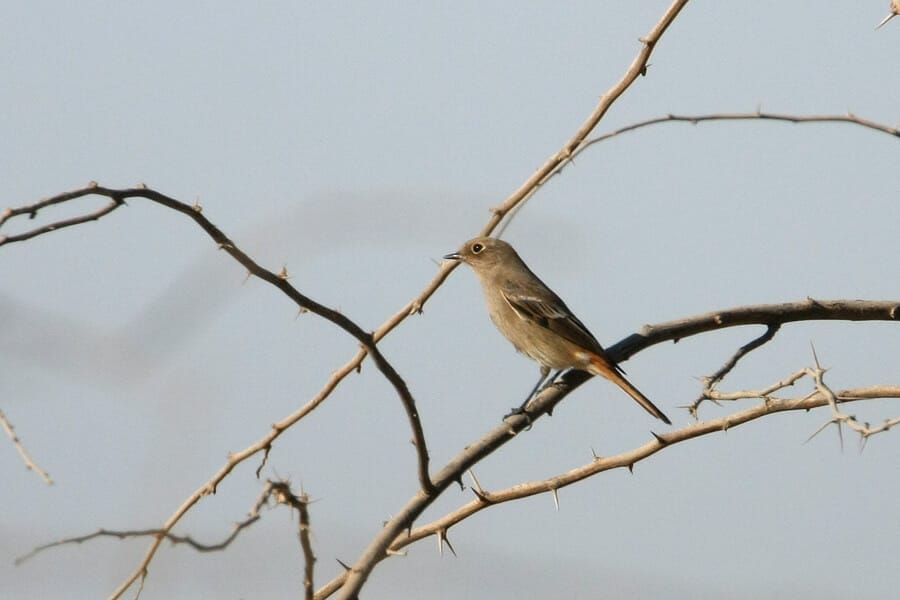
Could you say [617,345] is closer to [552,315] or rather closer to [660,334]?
[660,334]

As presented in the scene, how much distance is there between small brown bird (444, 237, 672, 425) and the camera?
7.55 m

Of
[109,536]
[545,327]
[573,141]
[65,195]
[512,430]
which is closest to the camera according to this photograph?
[109,536]

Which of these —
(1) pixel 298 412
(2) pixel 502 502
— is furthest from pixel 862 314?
(1) pixel 298 412

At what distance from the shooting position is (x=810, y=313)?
528 centimetres

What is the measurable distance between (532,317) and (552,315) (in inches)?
6.5

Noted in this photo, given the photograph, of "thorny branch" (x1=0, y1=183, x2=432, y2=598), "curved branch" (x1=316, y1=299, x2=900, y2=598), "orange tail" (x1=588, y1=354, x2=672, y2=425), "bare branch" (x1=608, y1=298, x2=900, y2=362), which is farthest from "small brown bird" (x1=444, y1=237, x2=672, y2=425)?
"thorny branch" (x1=0, y1=183, x2=432, y2=598)

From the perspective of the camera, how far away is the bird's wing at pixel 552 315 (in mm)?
7992

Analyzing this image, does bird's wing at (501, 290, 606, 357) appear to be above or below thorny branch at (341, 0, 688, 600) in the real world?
above

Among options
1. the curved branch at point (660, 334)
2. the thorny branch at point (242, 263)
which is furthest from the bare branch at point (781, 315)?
the thorny branch at point (242, 263)

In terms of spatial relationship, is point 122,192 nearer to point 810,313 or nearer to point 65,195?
point 65,195

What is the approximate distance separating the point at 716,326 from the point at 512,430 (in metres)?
1.16

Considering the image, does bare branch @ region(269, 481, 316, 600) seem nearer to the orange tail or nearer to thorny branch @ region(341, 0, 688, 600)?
thorny branch @ region(341, 0, 688, 600)

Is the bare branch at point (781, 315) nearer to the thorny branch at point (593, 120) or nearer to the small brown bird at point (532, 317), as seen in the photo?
the thorny branch at point (593, 120)

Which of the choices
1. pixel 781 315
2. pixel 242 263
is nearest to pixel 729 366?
pixel 781 315
